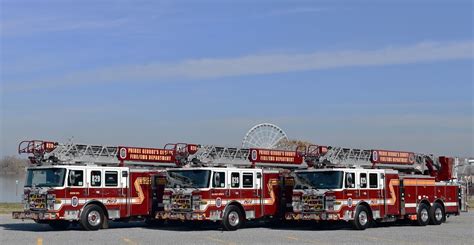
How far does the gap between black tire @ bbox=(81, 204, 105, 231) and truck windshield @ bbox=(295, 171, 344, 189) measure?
260 inches

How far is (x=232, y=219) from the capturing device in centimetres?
2522

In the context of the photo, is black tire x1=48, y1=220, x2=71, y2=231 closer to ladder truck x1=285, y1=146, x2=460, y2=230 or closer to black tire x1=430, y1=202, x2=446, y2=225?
ladder truck x1=285, y1=146, x2=460, y2=230

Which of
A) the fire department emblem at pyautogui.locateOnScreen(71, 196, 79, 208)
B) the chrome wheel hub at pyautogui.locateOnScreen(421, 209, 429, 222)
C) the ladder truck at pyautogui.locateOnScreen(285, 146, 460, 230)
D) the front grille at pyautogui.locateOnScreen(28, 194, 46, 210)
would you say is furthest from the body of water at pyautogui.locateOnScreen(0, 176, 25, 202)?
the chrome wheel hub at pyautogui.locateOnScreen(421, 209, 429, 222)

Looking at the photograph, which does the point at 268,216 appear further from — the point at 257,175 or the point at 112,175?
the point at 112,175

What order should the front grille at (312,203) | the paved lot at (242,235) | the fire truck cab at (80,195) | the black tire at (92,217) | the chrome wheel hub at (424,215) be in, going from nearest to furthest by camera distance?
the paved lot at (242,235), the fire truck cab at (80,195), the black tire at (92,217), the front grille at (312,203), the chrome wheel hub at (424,215)

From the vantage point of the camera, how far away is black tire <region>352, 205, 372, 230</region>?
991 inches

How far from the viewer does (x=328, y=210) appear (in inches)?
975

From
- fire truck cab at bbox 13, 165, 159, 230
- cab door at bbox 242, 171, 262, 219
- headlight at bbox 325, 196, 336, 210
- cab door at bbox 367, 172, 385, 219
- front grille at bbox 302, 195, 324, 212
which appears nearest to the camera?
fire truck cab at bbox 13, 165, 159, 230

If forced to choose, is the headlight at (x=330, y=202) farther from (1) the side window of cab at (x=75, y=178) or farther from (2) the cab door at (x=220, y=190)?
(1) the side window of cab at (x=75, y=178)

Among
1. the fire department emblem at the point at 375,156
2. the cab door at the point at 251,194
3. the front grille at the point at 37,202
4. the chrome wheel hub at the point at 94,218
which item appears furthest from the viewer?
the fire department emblem at the point at 375,156

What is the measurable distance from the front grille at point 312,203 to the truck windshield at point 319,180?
1.28ft

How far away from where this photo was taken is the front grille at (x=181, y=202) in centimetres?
2480

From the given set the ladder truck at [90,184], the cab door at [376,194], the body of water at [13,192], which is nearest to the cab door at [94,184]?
the ladder truck at [90,184]

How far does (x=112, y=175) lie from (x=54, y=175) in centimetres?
208
